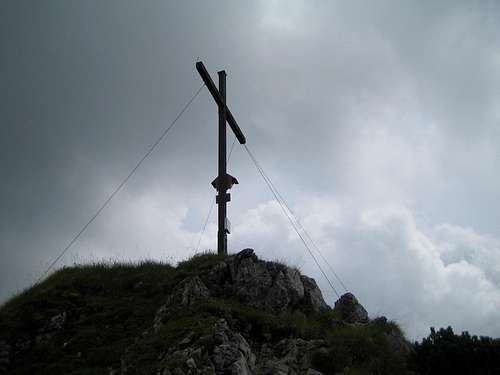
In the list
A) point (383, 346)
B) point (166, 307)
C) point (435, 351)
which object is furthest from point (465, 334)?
point (166, 307)

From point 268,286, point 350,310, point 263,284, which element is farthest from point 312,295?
point 263,284

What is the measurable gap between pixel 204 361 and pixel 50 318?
20.0 feet

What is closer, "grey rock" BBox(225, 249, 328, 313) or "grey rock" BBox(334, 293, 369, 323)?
"grey rock" BBox(225, 249, 328, 313)

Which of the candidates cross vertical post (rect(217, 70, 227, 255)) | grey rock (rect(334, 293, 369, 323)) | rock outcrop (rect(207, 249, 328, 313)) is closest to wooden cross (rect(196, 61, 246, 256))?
cross vertical post (rect(217, 70, 227, 255))

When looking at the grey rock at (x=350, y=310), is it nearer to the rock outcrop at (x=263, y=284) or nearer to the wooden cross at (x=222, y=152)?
the rock outcrop at (x=263, y=284)

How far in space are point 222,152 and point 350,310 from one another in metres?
7.69

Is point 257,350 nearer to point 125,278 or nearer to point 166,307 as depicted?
point 166,307

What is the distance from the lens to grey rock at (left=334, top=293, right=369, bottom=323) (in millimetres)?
15586

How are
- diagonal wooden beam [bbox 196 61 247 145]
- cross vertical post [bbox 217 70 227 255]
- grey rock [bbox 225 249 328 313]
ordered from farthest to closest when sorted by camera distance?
diagonal wooden beam [bbox 196 61 247 145] → cross vertical post [bbox 217 70 227 255] → grey rock [bbox 225 249 328 313]

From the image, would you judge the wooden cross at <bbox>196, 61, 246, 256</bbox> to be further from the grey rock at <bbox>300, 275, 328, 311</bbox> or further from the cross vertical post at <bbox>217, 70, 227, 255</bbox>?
the grey rock at <bbox>300, 275, 328, 311</bbox>

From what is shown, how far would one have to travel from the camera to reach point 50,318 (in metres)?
14.8

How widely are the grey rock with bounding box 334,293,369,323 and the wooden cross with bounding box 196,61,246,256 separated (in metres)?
4.30

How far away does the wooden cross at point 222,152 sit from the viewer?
1852 cm

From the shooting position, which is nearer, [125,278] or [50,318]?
[50,318]
